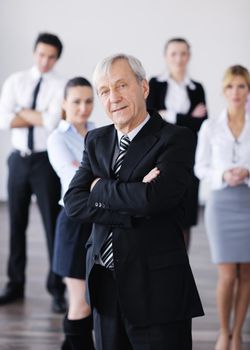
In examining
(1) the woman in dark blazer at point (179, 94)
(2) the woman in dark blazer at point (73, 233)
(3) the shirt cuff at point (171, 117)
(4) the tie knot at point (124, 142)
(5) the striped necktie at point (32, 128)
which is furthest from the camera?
(1) the woman in dark blazer at point (179, 94)

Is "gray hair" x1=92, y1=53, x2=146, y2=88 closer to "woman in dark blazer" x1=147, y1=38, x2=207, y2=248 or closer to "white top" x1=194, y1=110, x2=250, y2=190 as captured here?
"white top" x1=194, y1=110, x2=250, y2=190

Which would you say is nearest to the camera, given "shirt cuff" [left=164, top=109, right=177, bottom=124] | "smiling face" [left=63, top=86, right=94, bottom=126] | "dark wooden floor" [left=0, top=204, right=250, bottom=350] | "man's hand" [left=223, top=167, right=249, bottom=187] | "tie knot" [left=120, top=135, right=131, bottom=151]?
"tie knot" [left=120, top=135, right=131, bottom=151]

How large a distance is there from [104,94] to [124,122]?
0.41 feet

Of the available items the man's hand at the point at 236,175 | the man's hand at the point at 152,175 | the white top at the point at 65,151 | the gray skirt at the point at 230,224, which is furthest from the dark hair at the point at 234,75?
the man's hand at the point at 152,175

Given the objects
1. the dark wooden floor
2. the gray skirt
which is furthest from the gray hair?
the dark wooden floor

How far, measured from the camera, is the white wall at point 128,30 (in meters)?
8.05

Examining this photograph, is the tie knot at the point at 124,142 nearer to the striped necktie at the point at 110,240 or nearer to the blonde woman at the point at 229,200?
the striped necktie at the point at 110,240

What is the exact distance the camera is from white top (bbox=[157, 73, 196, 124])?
16.6ft

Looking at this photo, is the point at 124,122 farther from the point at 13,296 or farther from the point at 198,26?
the point at 198,26

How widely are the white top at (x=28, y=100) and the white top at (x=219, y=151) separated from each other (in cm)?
119

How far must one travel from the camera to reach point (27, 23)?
8156 millimetres

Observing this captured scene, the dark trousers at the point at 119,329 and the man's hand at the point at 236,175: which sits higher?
the man's hand at the point at 236,175

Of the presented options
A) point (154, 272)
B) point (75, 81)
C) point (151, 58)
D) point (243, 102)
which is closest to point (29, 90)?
point (75, 81)

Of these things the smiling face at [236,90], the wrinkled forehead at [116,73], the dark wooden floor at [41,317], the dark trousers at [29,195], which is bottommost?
the dark wooden floor at [41,317]
